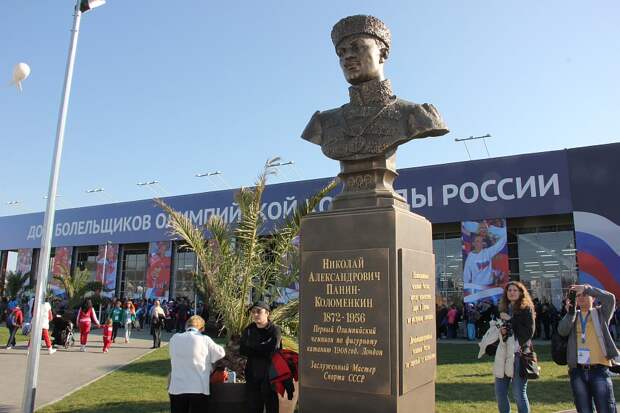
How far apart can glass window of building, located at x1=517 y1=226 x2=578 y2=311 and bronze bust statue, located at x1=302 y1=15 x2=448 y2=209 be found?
1594cm

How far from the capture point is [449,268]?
2048 cm

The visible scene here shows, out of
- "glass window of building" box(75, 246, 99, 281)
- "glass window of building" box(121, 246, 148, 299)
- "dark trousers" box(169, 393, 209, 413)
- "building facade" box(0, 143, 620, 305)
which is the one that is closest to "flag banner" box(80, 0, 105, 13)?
"building facade" box(0, 143, 620, 305)

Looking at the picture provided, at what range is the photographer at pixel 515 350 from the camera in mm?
5230

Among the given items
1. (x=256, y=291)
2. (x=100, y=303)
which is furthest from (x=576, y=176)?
(x=100, y=303)

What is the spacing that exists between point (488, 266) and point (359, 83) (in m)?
14.7

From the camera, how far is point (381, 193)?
4.45 m

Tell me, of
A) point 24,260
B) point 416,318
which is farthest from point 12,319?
point 24,260

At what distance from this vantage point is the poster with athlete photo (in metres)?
17.7

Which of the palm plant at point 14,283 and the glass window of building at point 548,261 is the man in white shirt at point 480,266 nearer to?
the glass window of building at point 548,261

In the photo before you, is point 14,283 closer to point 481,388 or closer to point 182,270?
point 182,270

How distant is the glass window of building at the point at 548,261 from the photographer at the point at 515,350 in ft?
47.0

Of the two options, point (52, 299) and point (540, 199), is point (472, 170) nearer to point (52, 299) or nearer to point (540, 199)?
point (540, 199)

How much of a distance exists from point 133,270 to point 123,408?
22999mm

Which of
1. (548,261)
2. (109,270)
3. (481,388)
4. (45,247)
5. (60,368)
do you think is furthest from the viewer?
(109,270)
